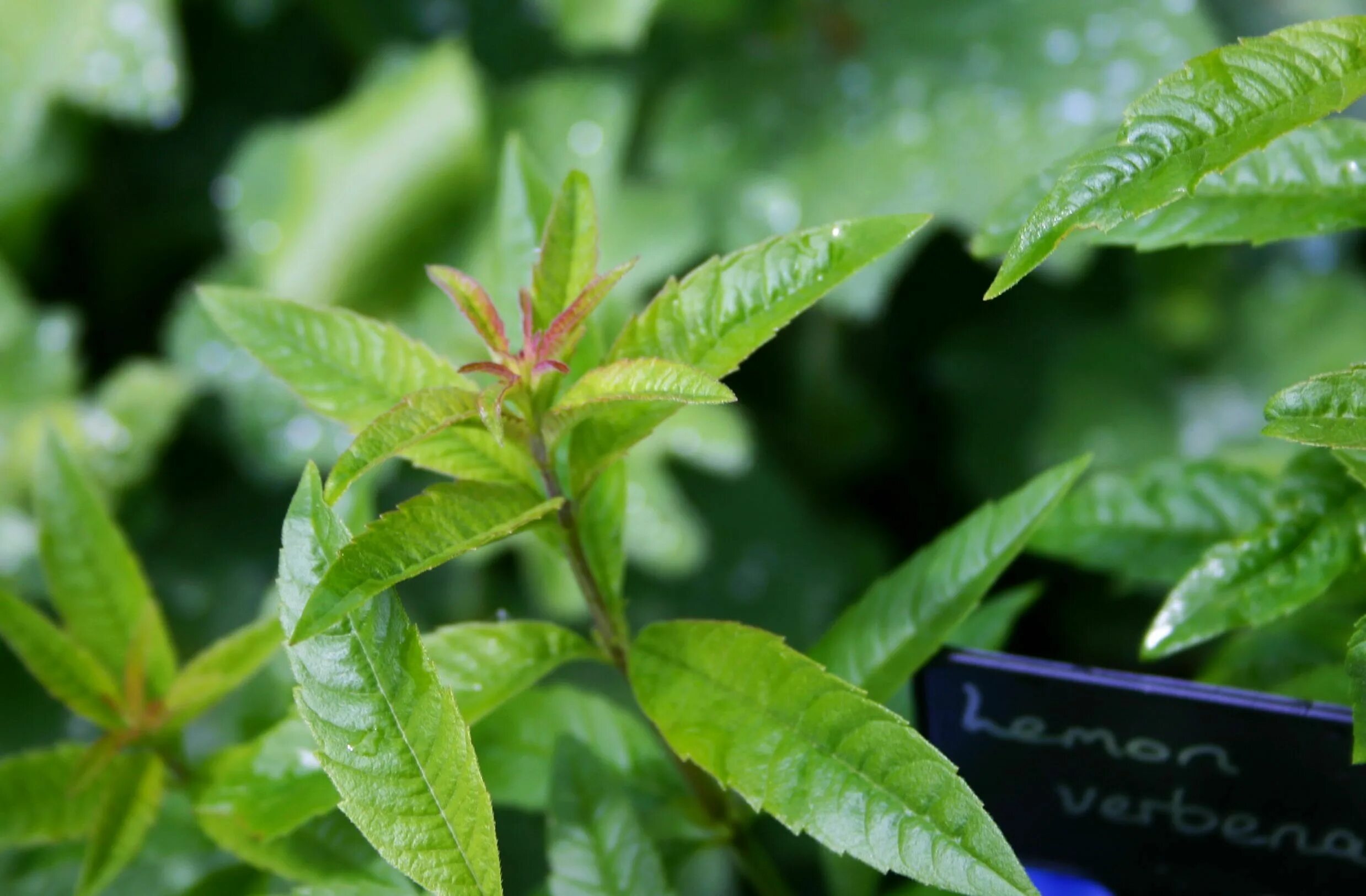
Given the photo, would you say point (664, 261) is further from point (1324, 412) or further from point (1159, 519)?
point (1324, 412)

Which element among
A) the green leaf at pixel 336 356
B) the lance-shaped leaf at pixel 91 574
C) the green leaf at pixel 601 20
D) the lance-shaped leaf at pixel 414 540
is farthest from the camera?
the green leaf at pixel 601 20

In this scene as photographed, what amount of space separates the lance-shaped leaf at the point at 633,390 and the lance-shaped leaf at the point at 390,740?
3.7 inches

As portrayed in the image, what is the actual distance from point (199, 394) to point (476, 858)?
1079 mm

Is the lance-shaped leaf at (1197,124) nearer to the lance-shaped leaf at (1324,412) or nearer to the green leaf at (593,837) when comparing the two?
the lance-shaped leaf at (1324,412)

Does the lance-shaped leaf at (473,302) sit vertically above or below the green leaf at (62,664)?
above

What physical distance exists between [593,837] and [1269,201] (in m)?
0.40

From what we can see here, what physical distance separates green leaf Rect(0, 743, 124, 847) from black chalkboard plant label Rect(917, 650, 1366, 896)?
40cm

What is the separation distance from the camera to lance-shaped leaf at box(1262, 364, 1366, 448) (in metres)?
0.40

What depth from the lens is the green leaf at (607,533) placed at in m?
0.53

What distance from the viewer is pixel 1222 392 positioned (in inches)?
59.8

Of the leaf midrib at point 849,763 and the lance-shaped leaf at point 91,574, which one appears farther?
the lance-shaped leaf at point 91,574

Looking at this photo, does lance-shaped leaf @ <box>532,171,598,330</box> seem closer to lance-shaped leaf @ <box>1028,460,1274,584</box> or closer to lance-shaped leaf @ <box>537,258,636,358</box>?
lance-shaped leaf @ <box>537,258,636,358</box>

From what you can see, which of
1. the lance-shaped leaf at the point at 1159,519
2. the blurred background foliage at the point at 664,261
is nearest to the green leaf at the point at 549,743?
the lance-shaped leaf at the point at 1159,519

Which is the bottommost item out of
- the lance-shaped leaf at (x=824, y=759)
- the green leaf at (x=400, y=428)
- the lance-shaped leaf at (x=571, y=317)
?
the lance-shaped leaf at (x=824, y=759)
